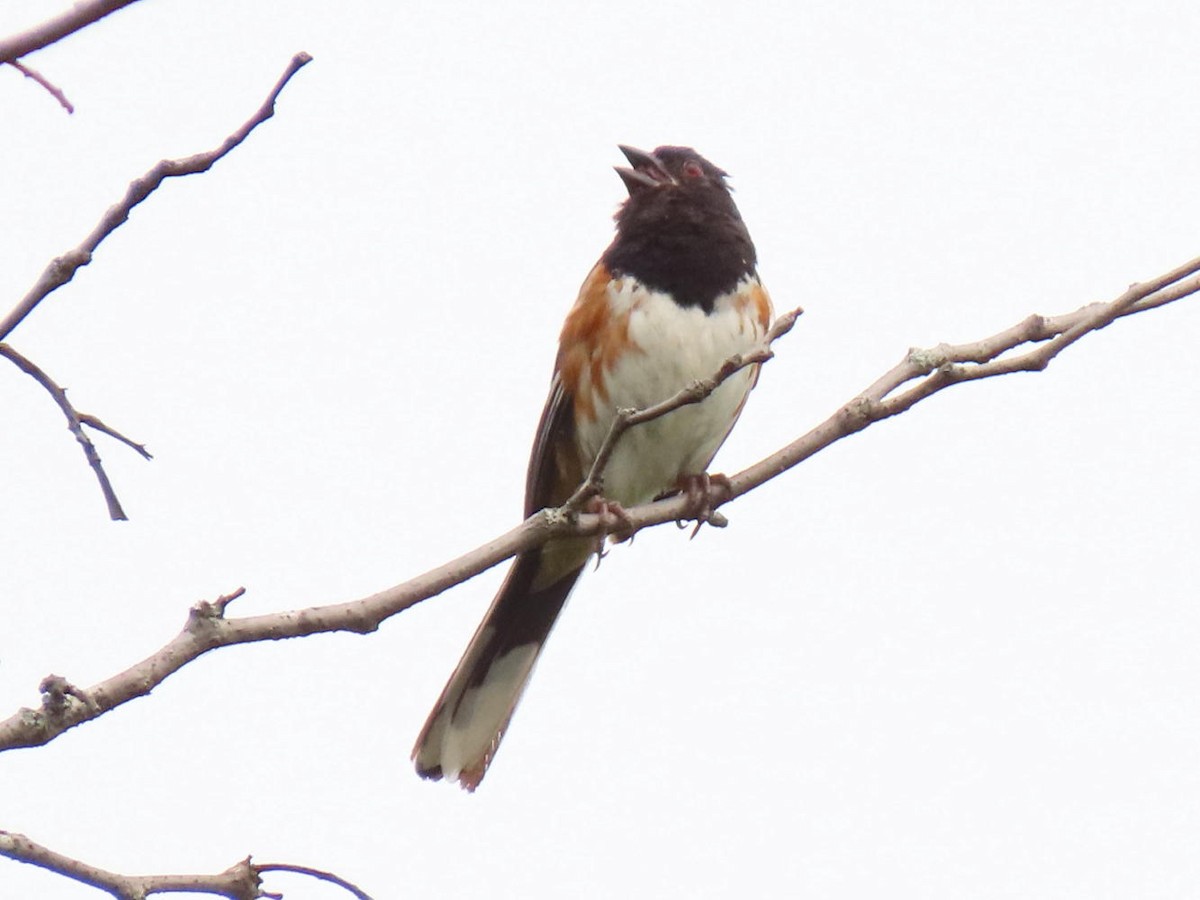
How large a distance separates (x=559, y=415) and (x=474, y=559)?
217 cm

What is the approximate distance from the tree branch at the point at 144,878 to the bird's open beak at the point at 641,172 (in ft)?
9.99

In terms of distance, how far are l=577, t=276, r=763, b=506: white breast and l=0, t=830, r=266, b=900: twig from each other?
7.74 ft

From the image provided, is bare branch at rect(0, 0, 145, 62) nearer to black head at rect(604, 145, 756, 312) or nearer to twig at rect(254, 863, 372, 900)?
twig at rect(254, 863, 372, 900)

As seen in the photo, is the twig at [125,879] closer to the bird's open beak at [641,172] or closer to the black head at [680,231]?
the black head at [680,231]

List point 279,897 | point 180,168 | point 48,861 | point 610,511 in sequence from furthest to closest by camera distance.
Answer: point 610,511, point 279,897, point 48,861, point 180,168

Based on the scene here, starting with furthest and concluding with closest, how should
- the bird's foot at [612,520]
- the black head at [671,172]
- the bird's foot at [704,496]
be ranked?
the black head at [671,172]
the bird's foot at [704,496]
the bird's foot at [612,520]

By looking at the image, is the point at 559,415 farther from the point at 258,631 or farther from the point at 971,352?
the point at 258,631

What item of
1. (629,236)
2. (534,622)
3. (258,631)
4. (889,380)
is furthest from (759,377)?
(258,631)

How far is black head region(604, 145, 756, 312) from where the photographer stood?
461 cm

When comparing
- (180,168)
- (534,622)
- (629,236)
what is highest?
(629,236)

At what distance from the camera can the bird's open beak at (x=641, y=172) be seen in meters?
4.96

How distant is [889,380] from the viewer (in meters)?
3.13

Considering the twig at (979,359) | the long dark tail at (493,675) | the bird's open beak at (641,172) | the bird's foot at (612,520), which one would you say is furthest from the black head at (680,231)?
the twig at (979,359)

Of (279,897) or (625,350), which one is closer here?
(279,897)
